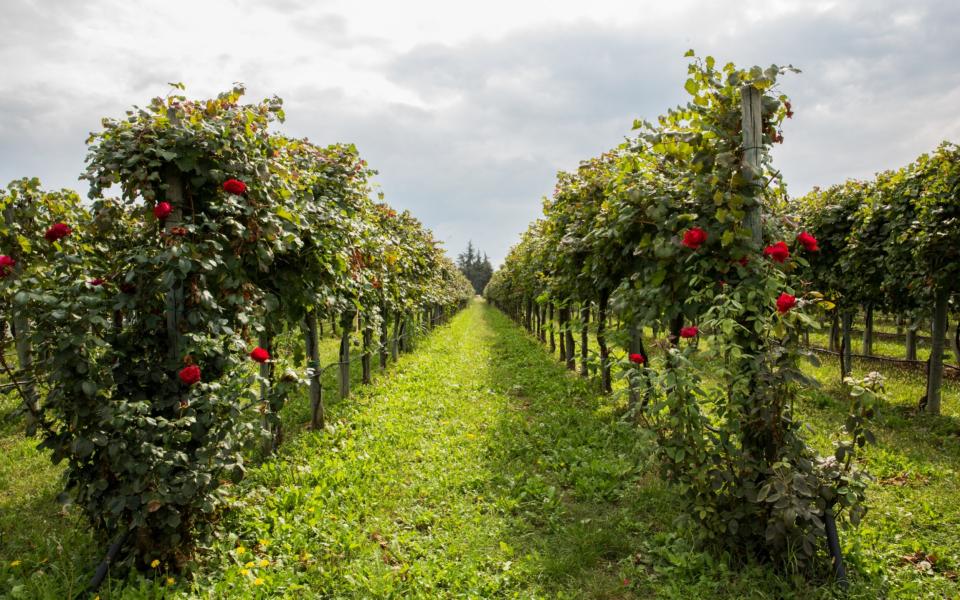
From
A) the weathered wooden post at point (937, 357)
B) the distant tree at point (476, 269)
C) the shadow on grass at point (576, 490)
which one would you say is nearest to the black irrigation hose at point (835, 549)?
the shadow on grass at point (576, 490)

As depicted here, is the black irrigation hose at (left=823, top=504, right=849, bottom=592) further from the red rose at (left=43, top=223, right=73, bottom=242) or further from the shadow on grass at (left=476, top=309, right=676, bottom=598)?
the red rose at (left=43, top=223, right=73, bottom=242)

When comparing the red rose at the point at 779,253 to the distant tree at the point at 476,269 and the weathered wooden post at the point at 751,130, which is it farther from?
the distant tree at the point at 476,269

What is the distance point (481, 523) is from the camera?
4.11 meters

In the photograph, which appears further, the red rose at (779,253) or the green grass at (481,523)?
the green grass at (481,523)

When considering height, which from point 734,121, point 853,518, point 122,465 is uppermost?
point 734,121

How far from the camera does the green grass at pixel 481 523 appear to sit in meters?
3.15

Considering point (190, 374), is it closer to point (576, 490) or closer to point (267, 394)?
point (267, 394)

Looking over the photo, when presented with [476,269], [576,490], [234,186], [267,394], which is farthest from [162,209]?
[476,269]

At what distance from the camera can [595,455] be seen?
5492 mm

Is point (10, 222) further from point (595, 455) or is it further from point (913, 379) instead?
point (913, 379)

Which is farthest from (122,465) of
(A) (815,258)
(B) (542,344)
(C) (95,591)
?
(B) (542,344)

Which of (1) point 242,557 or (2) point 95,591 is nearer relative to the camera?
(2) point 95,591

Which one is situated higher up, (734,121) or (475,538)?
(734,121)

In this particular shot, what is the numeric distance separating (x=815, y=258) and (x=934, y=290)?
293 cm
